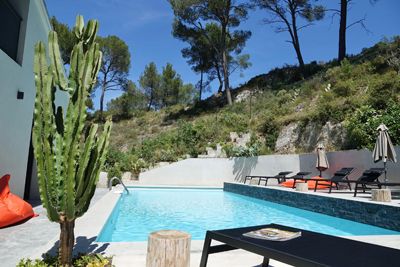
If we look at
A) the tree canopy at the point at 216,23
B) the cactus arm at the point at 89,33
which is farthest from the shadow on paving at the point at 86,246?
the tree canopy at the point at 216,23

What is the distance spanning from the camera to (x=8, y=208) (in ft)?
15.0

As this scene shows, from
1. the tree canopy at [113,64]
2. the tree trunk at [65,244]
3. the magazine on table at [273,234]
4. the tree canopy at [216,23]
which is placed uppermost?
the tree canopy at [216,23]

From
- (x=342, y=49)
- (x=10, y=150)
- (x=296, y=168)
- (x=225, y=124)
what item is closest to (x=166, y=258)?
(x=10, y=150)

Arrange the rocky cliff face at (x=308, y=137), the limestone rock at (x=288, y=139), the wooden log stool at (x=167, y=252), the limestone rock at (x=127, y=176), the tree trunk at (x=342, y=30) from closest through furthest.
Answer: the wooden log stool at (x=167, y=252)
the rocky cliff face at (x=308, y=137)
the limestone rock at (x=288, y=139)
the limestone rock at (x=127, y=176)
the tree trunk at (x=342, y=30)

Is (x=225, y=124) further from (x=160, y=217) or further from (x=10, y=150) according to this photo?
(x=10, y=150)

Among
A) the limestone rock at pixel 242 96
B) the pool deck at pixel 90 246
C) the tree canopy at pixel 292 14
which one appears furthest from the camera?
the limestone rock at pixel 242 96

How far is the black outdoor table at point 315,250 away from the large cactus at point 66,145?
115 centimetres

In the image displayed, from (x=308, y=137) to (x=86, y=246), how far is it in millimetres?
12819

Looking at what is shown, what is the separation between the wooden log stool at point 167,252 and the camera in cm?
230

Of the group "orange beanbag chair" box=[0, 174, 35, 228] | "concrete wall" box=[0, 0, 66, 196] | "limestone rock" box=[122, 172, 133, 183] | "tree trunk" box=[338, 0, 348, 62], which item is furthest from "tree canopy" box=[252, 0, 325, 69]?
"orange beanbag chair" box=[0, 174, 35, 228]

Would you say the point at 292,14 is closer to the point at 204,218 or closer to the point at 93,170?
the point at 204,218

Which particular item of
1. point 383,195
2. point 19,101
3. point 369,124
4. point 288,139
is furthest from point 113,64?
point 383,195

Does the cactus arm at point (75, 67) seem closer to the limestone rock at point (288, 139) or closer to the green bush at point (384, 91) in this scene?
the green bush at point (384, 91)

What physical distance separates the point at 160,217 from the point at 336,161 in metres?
7.49
